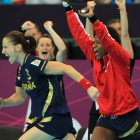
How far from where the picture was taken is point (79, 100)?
21.2 feet

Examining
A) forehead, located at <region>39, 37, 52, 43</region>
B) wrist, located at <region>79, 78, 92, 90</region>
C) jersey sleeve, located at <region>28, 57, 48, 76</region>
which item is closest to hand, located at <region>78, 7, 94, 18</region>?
jersey sleeve, located at <region>28, 57, 48, 76</region>

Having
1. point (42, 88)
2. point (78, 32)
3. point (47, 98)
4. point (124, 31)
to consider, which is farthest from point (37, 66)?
point (124, 31)

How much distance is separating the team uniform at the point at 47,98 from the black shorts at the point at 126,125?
462 millimetres

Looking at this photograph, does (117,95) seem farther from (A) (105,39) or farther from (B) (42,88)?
(B) (42,88)

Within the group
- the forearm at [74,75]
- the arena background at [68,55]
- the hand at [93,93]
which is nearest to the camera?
the hand at [93,93]

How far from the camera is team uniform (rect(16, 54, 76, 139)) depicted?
4.50 m

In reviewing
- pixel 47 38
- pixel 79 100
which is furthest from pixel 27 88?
pixel 79 100

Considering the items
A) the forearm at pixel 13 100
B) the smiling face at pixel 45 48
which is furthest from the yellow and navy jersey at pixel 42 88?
the smiling face at pixel 45 48

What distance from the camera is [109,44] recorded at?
14.6 ft

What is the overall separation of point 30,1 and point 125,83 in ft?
12.1

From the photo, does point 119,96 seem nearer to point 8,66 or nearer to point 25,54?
point 25,54

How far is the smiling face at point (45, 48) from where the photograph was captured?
18.7ft

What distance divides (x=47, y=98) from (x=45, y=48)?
4.38 ft

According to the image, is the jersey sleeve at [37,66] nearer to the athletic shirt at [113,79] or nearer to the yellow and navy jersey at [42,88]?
the yellow and navy jersey at [42,88]
